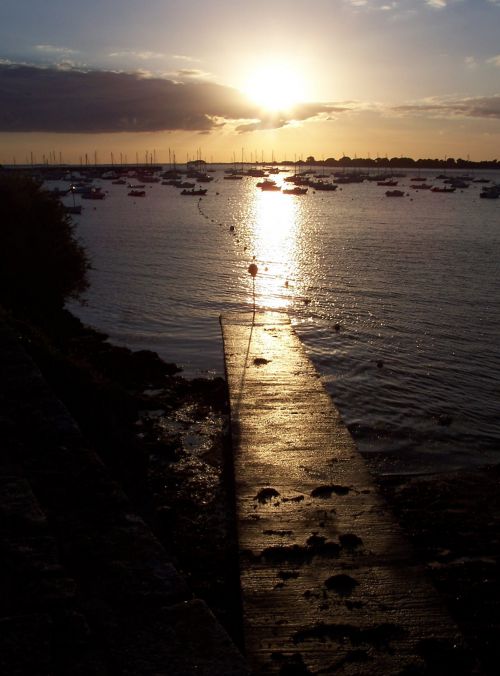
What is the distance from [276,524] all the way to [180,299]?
22294 millimetres

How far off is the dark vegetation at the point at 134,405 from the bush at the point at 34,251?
0.11ft

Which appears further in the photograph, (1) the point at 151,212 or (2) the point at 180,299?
(1) the point at 151,212

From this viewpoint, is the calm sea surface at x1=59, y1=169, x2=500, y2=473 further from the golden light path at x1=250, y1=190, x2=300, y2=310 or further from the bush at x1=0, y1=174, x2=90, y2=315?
the bush at x1=0, y1=174, x2=90, y2=315

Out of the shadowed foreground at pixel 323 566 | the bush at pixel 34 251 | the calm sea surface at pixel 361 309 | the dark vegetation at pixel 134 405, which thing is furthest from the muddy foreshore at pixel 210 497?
the bush at pixel 34 251

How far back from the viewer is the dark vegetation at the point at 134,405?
909 centimetres

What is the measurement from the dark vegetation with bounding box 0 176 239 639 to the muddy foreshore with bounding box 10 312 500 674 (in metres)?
0.03

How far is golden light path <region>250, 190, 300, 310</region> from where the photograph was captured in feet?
104

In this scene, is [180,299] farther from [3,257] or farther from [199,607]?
[199,607]

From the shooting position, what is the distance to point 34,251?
67.4 feet

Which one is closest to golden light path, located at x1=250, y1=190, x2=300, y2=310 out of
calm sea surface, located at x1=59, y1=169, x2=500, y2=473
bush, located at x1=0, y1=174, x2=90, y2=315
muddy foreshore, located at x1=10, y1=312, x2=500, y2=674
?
calm sea surface, located at x1=59, y1=169, x2=500, y2=473

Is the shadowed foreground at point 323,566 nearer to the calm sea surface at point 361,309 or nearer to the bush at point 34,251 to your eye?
the calm sea surface at point 361,309

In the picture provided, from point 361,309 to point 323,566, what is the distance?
21.7 m

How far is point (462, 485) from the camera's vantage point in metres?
11.6

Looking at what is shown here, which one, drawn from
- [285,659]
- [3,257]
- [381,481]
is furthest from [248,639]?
[3,257]
